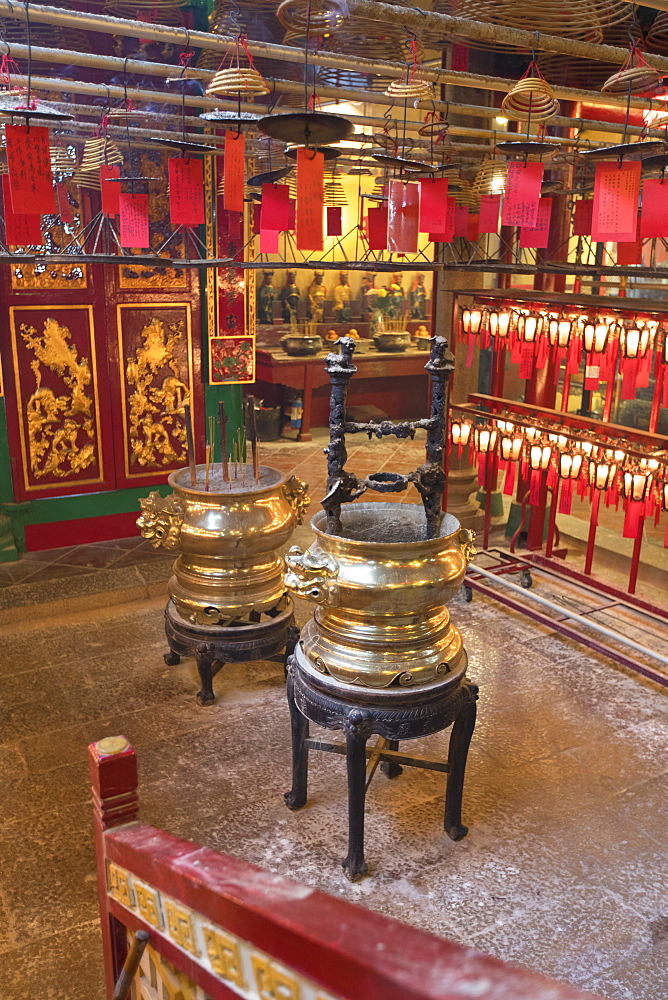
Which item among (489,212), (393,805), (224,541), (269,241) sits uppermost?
(489,212)

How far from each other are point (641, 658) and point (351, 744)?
2704mm

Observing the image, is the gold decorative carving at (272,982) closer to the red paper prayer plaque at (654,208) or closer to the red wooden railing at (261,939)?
the red wooden railing at (261,939)

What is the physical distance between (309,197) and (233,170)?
46cm

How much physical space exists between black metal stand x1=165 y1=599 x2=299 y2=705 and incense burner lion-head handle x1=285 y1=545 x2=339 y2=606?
1.34m

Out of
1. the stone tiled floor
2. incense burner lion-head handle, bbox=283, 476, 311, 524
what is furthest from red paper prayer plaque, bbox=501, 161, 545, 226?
the stone tiled floor

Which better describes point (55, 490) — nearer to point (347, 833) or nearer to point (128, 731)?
point (128, 731)

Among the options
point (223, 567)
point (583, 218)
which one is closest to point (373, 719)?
point (223, 567)

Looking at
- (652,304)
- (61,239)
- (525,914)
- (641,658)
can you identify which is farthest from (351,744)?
(61,239)

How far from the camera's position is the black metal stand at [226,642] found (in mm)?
4453

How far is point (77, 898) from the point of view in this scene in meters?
3.16

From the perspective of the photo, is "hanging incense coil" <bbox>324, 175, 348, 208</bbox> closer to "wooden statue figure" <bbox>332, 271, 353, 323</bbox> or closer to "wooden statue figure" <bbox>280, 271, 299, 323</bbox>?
"wooden statue figure" <bbox>280, 271, 299, 323</bbox>

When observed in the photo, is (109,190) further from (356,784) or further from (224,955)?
(224,955)

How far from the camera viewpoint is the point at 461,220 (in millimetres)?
6406

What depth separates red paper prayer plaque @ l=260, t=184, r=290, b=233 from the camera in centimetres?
467
